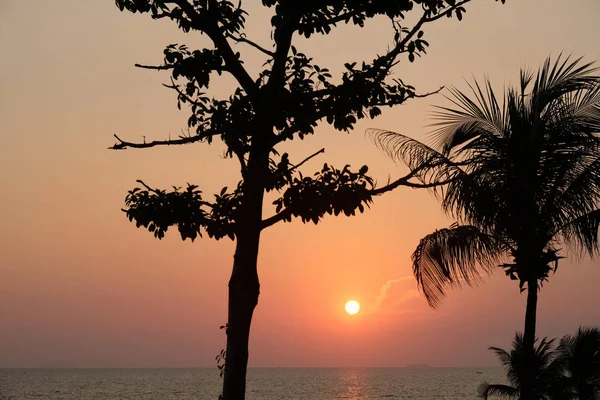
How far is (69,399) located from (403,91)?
13156cm

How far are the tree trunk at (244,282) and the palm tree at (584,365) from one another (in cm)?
2073

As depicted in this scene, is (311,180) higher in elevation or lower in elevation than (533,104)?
lower

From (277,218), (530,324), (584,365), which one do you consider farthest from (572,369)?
(277,218)

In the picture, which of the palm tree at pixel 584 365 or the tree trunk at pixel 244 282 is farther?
the palm tree at pixel 584 365

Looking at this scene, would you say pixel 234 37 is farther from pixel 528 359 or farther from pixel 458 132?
pixel 528 359

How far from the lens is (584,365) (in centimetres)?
2866

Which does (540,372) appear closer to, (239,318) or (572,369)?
(572,369)

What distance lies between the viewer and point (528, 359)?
16.7 m

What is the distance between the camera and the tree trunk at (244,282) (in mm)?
11125

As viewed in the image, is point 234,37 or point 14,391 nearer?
point 234,37

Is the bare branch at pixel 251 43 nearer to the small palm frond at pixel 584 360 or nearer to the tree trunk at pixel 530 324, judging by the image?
the tree trunk at pixel 530 324

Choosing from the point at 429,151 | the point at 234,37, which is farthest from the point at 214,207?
the point at 429,151

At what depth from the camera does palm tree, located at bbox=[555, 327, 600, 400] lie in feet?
93.5

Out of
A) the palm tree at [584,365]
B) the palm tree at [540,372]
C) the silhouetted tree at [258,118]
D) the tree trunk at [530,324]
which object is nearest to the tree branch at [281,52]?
the silhouetted tree at [258,118]
